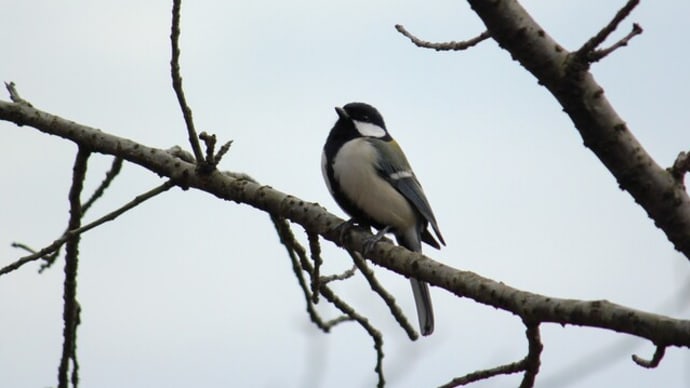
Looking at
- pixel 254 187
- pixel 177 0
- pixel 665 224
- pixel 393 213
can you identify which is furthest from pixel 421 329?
pixel 665 224

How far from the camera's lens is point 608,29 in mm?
2379

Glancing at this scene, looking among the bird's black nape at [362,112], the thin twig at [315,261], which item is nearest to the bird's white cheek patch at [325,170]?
the bird's black nape at [362,112]

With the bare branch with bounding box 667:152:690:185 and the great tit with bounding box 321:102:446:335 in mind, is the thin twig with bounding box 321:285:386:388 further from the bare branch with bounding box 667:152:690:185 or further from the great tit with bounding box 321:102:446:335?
the bare branch with bounding box 667:152:690:185

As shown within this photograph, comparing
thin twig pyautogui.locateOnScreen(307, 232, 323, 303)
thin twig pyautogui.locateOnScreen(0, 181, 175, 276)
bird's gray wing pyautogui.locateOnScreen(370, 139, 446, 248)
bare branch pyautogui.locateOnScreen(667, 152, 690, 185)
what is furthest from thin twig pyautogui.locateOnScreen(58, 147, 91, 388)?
bare branch pyautogui.locateOnScreen(667, 152, 690, 185)

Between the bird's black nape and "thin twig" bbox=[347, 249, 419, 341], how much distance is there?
2300 millimetres

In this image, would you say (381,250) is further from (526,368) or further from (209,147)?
(526,368)

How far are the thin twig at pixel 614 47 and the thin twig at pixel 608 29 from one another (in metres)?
0.01

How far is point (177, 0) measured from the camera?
338 cm

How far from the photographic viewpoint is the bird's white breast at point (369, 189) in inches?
225

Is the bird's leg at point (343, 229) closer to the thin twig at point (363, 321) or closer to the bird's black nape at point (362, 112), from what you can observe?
the thin twig at point (363, 321)

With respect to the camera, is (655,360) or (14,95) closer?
(655,360)

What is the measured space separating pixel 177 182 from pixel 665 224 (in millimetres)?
2229

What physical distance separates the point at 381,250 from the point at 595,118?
5.08 ft

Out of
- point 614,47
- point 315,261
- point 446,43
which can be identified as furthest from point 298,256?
point 614,47
